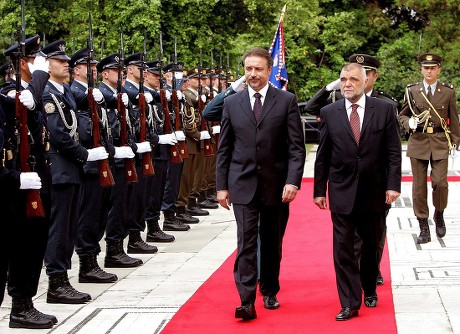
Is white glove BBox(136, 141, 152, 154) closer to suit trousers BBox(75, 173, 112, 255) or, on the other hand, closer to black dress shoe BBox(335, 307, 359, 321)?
suit trousers BBox(75, 173, 112, 255)

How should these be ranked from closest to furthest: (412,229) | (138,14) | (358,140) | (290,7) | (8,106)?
1. (8,106)
2. (358,140)
3. (412,229)
4. (138,14)
5. (290,7)

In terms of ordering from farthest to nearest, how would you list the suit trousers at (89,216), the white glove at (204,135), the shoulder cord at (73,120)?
1. the white glove at (204,135)
2. the suit trousers at (89,216)
3. the shoulder cord at (73,120)

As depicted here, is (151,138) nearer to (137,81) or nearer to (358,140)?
(137,81)

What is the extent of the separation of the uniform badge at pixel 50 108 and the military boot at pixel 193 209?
6.96 m

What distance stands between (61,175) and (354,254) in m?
2.44

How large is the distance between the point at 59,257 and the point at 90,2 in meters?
20.8

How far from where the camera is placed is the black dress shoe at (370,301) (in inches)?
333

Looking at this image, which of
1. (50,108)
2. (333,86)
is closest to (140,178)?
(50,108)

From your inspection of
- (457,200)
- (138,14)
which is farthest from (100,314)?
(138,14)

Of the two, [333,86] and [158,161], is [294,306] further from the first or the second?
[158,161]

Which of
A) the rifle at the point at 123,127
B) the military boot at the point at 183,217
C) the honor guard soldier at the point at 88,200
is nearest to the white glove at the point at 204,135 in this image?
the military boot at the point at 183,217

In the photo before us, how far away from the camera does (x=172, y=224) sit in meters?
14.1

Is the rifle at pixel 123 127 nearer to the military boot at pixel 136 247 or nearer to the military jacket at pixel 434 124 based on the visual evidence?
the military boot at pixel 136 247

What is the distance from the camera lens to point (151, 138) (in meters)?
12.4
